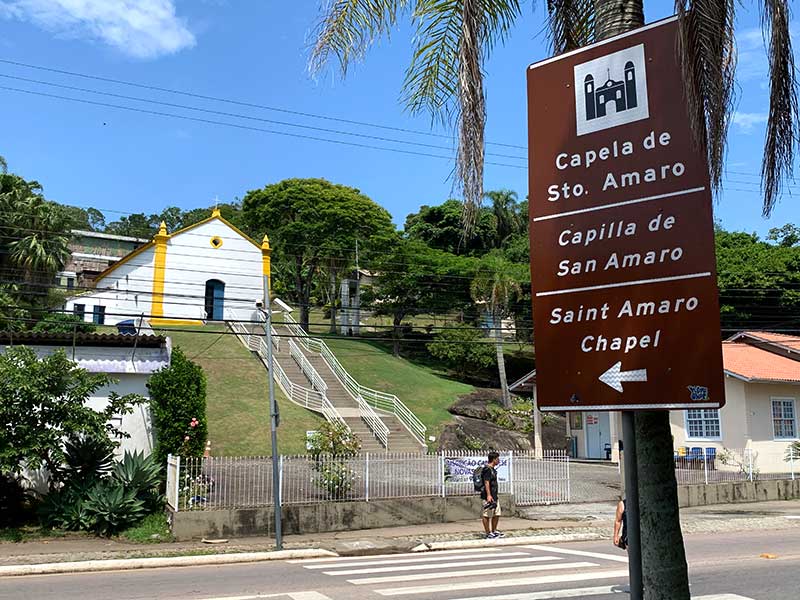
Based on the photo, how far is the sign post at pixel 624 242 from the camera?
3305 millimetres

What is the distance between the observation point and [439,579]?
Result: 36.9 ft

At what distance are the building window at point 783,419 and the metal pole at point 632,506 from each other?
2829cm

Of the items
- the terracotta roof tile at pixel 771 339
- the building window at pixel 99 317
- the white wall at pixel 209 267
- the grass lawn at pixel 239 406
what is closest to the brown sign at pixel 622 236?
the grass lawn at pixel 239 406

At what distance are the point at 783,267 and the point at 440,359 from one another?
23.6 metres

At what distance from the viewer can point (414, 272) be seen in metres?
50.8

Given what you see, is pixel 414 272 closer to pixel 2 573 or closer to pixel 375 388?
pixel 375 388

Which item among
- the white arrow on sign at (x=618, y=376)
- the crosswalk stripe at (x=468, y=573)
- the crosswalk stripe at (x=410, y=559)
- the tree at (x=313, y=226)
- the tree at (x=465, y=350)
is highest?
the tree at (x=313, y=226)

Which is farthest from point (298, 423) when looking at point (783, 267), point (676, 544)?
point (783, 267)

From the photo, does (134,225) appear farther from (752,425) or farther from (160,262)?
(752,425)

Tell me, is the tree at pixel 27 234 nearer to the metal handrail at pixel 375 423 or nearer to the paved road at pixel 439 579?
the metal handrail at pixel 375 423

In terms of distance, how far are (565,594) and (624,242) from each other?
7730 mm

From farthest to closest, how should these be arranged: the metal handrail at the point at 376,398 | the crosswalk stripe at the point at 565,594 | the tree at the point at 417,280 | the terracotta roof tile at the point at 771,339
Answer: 1. the tree at the point at 417,280
2. the terracotta roof tile at the point at 771,339
3. the metal handrail at the point at 376,398
4. the crosswalk stripe at the point at 565,594

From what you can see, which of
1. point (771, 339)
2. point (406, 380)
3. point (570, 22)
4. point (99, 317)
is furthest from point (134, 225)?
point (570, 22)

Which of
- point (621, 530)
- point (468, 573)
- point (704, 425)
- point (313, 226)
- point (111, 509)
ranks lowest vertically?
point (468, 573)
